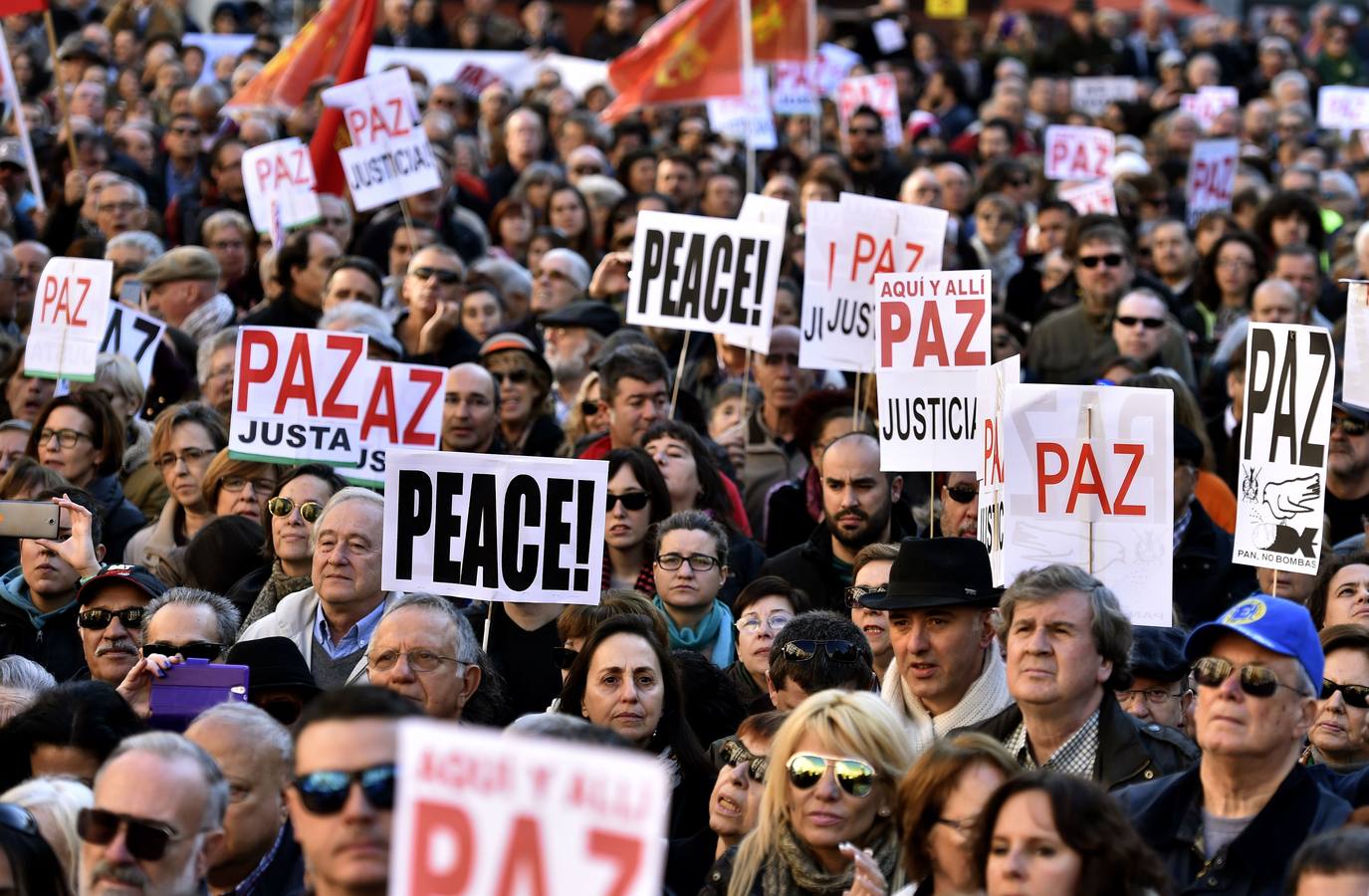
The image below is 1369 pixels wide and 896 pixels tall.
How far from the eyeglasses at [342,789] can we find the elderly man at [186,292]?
911 centimetres

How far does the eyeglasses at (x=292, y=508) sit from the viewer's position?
31.0 ft

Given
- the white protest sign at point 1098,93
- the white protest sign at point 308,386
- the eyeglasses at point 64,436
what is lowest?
the eyeglasses at point 64,436

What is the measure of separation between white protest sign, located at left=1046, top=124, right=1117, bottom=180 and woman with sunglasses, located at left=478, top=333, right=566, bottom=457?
8.27 m

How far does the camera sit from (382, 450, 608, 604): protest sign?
870 cm

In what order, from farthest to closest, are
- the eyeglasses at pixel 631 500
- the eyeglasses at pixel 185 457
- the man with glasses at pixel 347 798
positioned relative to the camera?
the eyeglasses at pixel 185 457, the eyeglasses at pixel 631 500, the man with glasses at pixel 347 798

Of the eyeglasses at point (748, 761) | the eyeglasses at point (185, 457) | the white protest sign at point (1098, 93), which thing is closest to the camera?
the eyeglasses at point (748, 761)

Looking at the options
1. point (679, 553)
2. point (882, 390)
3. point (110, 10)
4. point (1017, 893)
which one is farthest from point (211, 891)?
point (110, 10)

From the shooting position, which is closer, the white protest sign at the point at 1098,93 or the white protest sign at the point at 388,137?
the white protest sign at the point at 388,137

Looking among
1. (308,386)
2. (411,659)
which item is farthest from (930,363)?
(411,659)

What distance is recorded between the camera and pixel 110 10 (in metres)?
25.2

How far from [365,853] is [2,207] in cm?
1199

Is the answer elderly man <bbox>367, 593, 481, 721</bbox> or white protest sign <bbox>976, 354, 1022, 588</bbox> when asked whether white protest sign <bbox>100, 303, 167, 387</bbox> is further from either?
white protest sign <bbox>976, 354, 1022, 588</bbox>

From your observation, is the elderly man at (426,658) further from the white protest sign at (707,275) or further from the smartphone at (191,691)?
the white protest sign at (707,275)

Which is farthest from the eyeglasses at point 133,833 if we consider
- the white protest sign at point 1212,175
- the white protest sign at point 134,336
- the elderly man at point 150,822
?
the white protest sign at point 1212,175
